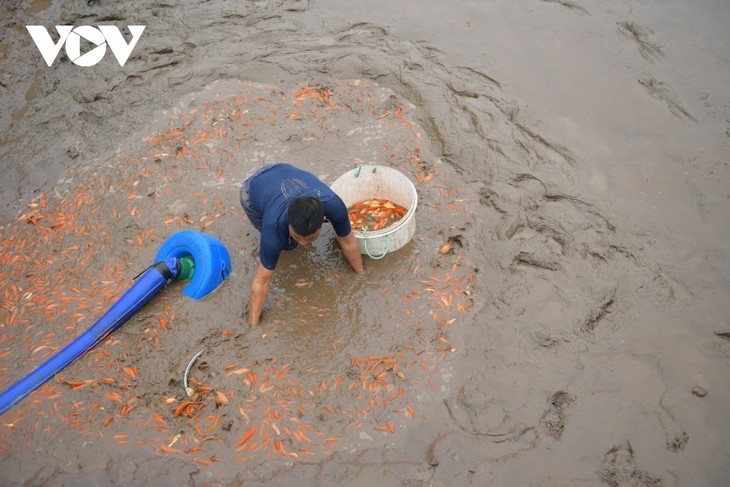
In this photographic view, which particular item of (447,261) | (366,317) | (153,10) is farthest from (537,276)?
(153,10)

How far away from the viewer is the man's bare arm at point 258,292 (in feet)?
13.0

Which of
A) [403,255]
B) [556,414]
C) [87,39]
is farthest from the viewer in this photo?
[87,39]

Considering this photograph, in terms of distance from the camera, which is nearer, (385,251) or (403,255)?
(385,251)

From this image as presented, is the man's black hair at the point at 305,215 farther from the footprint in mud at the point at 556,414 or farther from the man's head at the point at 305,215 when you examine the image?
the footprint in mud at the point at 556,414

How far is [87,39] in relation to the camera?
7156 mm

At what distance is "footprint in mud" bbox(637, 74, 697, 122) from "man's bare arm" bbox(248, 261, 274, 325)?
4.38 meters

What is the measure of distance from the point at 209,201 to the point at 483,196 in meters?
2.66

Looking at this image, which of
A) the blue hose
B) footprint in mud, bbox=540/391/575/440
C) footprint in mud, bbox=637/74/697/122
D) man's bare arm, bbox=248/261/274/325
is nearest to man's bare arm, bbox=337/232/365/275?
man's bare arm, bbox=248/261/274/325

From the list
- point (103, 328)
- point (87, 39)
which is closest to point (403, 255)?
point (103, 328)

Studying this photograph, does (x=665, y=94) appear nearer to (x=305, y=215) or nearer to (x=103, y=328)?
(x=305, y=215)

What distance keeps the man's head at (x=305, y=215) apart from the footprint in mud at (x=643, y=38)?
15.0ft

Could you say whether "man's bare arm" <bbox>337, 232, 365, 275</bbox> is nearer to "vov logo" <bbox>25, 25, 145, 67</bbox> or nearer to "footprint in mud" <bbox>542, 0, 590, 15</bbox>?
"footprint in mud" <bbox>542, 0, 590, 15</bbox>

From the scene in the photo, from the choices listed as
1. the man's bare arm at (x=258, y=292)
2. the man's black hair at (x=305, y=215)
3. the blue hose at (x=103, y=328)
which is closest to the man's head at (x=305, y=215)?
the man's black hair at (x=305, y=215)

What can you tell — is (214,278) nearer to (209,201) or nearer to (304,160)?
(209,201)
